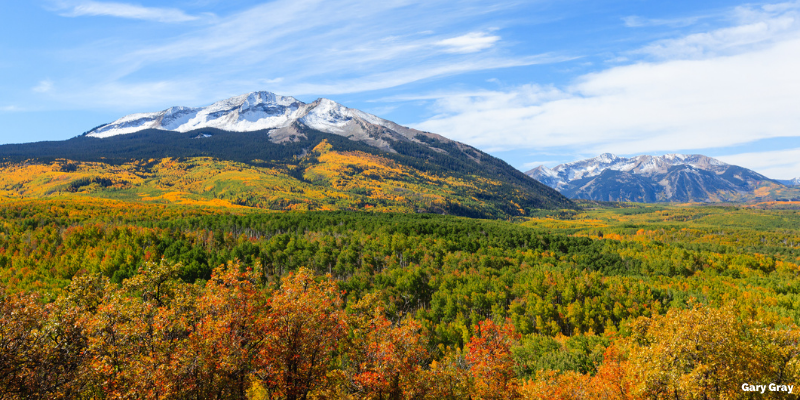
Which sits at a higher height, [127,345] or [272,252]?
[127,345]

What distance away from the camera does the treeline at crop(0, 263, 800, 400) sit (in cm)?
2742

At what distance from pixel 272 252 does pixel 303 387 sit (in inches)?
6076

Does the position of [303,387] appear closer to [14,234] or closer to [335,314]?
[335,314]

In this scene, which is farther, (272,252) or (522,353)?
(272,252)

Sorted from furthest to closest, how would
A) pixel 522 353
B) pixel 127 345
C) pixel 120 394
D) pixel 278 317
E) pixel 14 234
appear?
pixel 14 234, pixel 522 353, pixel 278 317, pixel 127 345, pixel 120 394

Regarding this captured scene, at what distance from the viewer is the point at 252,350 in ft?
114

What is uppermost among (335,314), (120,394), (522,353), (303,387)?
(335,314)

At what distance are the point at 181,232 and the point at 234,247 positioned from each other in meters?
35.3

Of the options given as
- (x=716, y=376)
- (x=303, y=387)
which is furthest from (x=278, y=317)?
(x=716, y=376)

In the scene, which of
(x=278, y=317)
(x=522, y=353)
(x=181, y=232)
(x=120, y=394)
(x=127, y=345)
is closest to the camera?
(x=120, y=394)

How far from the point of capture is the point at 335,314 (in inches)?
1435

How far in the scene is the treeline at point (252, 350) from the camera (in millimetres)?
27422

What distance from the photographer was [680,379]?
3259 cm

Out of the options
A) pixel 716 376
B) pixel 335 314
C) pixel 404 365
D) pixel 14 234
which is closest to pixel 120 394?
pixel 335 314
